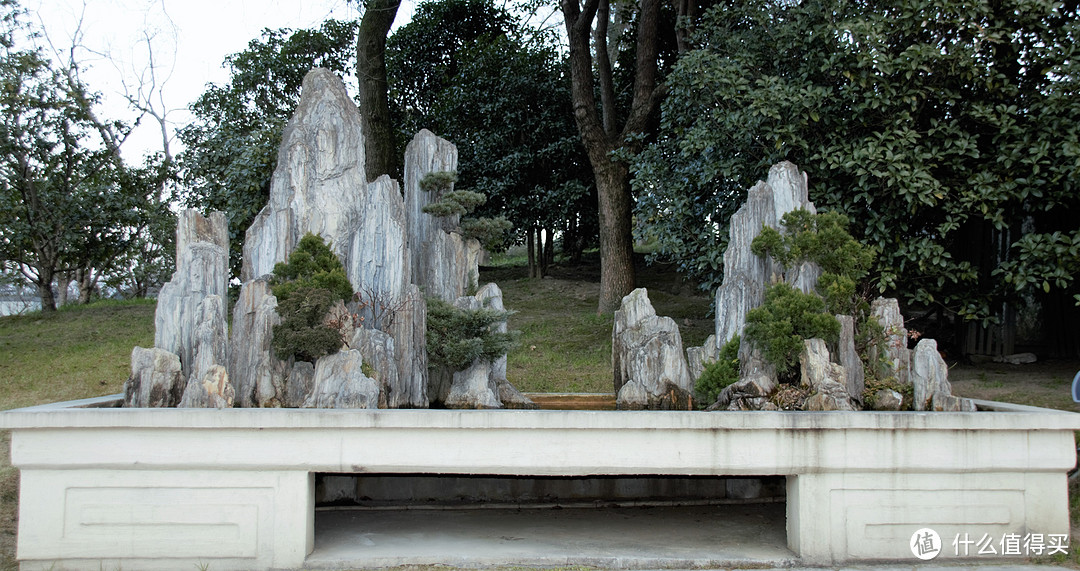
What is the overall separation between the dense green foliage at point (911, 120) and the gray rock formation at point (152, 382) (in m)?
7.43

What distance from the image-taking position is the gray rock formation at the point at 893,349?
22.9ft

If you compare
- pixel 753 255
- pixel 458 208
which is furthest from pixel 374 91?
pixel 753 255

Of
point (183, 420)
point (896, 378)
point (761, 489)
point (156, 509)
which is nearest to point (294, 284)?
point (183, 420)

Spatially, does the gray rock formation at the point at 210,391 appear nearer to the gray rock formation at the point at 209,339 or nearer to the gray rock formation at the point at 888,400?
the gray rock formation at the point at 209,339

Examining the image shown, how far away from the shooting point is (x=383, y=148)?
15133 mm

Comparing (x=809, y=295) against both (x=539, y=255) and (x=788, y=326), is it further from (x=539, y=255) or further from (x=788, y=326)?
(x=539, y=255)

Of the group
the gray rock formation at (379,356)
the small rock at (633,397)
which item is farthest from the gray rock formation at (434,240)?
the small rock at (633,397)

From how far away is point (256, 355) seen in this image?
6992mm

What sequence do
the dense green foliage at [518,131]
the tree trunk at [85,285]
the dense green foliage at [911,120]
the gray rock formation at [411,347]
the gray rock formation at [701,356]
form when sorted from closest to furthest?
1. the gray rock formation at [411,347]
2. the gray rock formation at [701,356]
3. the dense green foliage at [911,120]
4. the dense green foliage at [518,131]
5. the tree trunk at [85,285]

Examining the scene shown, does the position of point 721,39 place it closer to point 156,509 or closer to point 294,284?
point 294,284

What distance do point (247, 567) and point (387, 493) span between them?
6.44 feet

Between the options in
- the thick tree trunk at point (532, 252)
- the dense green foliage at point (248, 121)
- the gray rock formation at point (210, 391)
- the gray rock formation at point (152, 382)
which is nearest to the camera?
the gray rock formation at point (210, 391)

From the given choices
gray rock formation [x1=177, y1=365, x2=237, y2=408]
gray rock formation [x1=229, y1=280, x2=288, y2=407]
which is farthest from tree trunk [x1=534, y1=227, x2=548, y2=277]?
gray rock formation [x1=177, y1=365, x2=237, y2=408]

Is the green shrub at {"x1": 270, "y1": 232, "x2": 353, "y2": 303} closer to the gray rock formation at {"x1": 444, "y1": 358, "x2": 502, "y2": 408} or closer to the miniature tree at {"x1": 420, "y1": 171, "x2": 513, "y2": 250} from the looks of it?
the gray rock formation at {"x1": 444, "y1": 358, "x2": 502, "y2": 408}
